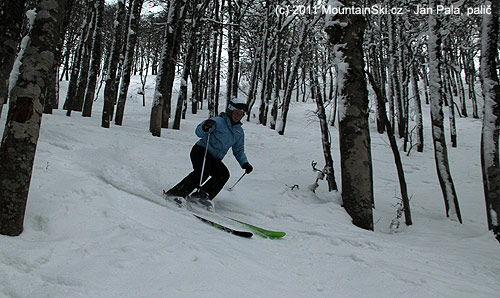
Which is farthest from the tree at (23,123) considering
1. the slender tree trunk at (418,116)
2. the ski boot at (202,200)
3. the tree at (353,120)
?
the slender tree trunk at (418,116)

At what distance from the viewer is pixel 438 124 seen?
5.57m

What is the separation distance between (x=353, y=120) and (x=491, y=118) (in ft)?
6.99

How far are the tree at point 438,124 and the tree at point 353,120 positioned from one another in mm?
1961

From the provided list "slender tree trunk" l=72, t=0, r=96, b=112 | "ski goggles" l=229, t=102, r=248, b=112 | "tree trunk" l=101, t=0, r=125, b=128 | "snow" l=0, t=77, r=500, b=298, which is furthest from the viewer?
"slender tree trunk" l=72, t=0, r=96, b=112

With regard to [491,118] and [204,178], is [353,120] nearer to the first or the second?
[491,118]

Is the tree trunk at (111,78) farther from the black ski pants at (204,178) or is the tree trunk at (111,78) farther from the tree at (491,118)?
the tree at (491,118)

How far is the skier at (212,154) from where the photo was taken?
461cm

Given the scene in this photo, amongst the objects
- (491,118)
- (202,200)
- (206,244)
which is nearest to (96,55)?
(202,200)

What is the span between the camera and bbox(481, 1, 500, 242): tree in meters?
4.40

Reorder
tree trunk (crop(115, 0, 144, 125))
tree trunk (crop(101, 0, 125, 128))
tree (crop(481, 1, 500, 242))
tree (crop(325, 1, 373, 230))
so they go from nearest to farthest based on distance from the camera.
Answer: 1. tree (crop(325, 1, 373, 230))
2. tree (crop(481, 1, 500, 242))
3. tree trunk (crop(101, 0, 125, 128))
4. tree trunk (crop(115, 0, 144, 125))

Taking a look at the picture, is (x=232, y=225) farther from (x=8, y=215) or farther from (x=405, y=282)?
(x=8, y=215)

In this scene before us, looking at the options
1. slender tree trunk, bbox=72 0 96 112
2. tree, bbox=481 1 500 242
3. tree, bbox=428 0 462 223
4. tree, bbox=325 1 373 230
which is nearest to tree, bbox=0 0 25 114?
tree, bbox=325 1 373 230

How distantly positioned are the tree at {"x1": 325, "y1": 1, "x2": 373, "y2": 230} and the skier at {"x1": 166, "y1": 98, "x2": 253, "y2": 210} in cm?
143

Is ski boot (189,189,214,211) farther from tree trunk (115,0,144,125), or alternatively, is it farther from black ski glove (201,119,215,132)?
tree trunk (115,0,144,125)
